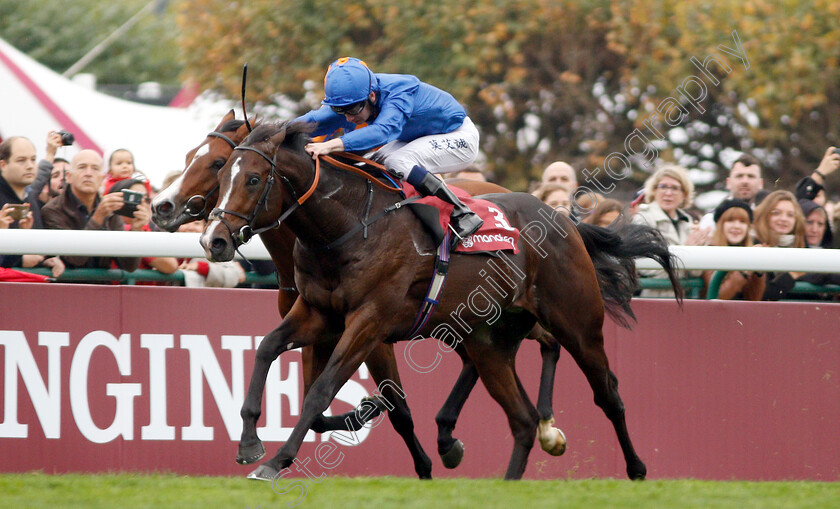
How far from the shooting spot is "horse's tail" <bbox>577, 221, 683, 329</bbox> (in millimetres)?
6383

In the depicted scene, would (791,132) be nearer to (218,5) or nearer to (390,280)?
(218,5)

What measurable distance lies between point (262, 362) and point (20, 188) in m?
2.36

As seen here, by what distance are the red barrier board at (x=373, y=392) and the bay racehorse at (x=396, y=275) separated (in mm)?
511

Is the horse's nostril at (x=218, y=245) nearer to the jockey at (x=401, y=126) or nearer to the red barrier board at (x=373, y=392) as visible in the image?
the jockey at (x=401, y=126)

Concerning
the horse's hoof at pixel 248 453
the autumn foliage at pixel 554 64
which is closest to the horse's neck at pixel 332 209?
the horse's hoof at pixel 248 453

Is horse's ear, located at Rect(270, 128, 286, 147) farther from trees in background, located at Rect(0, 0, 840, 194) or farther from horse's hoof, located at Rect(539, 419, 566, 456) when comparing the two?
trees in background, located at Rect(0, 0, 840, 194)

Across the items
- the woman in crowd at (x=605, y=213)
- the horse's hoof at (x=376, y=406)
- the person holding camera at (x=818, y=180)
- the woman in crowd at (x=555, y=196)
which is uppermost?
the person holding camera at (x=818, y=180)

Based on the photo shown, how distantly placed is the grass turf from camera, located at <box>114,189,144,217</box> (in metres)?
1.67

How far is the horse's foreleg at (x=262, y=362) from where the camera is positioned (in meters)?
4.79

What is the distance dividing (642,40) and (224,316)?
1082cm

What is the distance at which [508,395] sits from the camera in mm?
5938

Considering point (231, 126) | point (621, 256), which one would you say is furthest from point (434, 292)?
point (621, 256)

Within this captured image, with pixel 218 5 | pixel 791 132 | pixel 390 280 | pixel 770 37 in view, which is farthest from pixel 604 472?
pixel 218 5

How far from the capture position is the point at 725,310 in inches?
267
